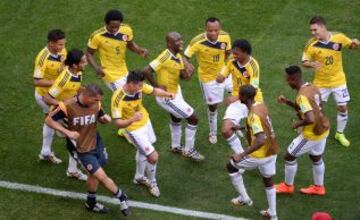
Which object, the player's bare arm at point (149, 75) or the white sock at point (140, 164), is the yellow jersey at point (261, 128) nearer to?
the white sock at point (140, 164)

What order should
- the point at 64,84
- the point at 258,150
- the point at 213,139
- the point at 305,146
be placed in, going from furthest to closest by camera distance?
1. the point at 213,139
2. the point at 64,84
3. the point at 305,146
4. the point at 258,150

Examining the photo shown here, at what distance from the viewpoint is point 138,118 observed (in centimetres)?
991

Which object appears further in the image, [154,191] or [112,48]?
[112,48]

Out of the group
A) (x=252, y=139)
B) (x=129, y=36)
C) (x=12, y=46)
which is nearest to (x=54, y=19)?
(x=12, y=46)

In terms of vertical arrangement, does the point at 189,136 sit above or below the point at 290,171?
above

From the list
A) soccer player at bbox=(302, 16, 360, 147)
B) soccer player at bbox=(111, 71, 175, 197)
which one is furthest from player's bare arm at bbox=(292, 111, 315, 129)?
soccer player at bbox=(111, 71, 175, 197)

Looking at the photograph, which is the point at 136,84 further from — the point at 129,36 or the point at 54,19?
the point at 54,19

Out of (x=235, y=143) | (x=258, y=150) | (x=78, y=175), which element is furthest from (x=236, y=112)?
(x=78, y=175)

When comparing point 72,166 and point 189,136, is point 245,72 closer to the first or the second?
point 189,136

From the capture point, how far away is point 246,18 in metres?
15.7

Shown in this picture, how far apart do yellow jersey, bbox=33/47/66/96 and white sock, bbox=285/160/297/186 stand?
4.02 metres

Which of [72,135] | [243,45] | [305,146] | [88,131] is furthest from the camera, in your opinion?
[243,45]

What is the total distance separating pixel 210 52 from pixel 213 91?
2.33ft

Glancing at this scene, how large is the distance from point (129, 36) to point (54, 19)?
14.4 ft
